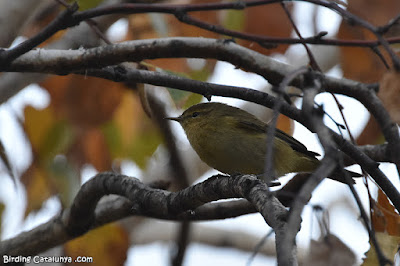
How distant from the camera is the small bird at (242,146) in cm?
385

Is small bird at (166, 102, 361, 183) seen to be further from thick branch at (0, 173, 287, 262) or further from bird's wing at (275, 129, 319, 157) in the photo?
thick branch at (0, 173, 287, 262)

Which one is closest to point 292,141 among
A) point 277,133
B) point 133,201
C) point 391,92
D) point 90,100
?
point 277,133

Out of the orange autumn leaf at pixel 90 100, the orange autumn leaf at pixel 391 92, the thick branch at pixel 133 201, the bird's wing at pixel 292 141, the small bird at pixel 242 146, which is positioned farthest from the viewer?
the orange autumn leaf at pixel 90 100

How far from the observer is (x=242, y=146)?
389 centimetres

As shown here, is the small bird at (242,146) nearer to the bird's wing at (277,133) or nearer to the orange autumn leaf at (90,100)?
the bird's wing at (277,133)

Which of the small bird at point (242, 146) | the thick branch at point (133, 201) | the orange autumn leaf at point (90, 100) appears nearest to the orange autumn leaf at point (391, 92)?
the thick branch at point (133, 201)

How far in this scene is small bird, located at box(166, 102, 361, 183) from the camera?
385cm

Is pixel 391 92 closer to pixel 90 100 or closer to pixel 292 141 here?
pixel 292 141

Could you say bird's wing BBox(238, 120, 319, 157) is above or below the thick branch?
above

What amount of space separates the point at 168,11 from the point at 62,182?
7.72ft

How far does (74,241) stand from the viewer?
12.6ft

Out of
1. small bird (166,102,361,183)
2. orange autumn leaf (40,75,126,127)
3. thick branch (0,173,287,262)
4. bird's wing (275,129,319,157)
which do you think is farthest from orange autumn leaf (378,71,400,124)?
orange autumn leaf (40,75,126,127)

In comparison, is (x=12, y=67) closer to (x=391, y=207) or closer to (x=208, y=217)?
(x=208, y=217)

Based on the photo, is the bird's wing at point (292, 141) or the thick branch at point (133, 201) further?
the bird's wing at point (292, 141)
